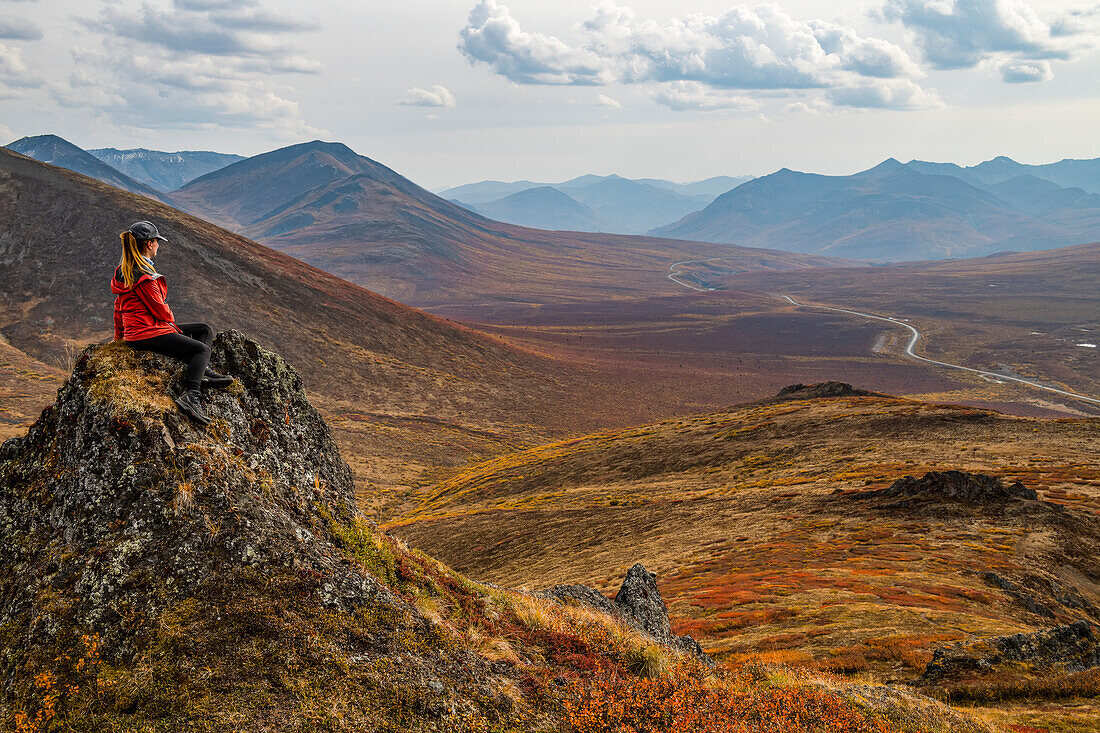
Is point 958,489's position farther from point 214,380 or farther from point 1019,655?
point 214,380

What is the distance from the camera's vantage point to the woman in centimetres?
923

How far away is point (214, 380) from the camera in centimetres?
989

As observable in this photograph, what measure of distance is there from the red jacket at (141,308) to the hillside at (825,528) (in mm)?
16451

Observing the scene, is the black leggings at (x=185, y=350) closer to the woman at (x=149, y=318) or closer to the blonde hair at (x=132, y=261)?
the woman at (x=149, y=318)

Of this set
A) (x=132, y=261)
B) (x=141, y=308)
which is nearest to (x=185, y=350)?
(x=141, y=308)

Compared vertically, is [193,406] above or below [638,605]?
above

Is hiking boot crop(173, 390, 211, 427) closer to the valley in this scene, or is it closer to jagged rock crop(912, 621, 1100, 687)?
the valley

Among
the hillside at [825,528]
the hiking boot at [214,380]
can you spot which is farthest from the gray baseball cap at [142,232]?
the hillside at [825,528]

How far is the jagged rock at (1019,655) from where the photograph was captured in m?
14.5

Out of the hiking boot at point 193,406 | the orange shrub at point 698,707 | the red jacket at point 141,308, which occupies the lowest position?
the orange shrub at point 698,707

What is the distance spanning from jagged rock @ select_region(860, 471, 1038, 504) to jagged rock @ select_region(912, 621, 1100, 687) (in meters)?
19.7

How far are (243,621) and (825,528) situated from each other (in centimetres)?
3407

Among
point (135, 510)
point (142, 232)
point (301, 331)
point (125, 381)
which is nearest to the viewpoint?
point (135, 510)

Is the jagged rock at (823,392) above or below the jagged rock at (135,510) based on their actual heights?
below
